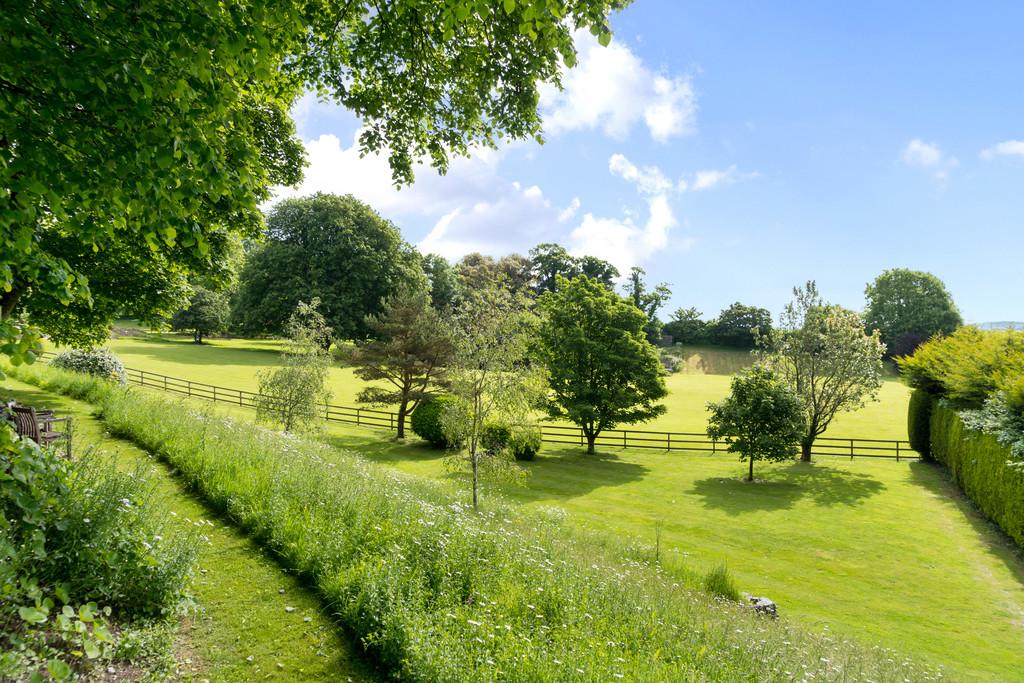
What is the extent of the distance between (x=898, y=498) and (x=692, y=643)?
2087 cm

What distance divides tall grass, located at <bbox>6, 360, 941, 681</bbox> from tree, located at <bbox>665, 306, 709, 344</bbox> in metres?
80.2

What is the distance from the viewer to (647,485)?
23.9 meters

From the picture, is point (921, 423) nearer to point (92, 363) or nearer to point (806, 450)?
point (806, 450)

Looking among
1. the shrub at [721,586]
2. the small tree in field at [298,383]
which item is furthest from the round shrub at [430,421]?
the shrub at [721,586]

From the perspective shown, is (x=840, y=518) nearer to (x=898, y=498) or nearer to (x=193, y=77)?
(x=898, y=498)

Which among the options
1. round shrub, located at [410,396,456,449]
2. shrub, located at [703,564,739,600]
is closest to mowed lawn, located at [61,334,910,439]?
round shrub, located at [410,396,456,449]

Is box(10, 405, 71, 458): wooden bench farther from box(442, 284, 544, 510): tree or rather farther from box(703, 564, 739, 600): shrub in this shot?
box(703, 564, 739, 600): shrub

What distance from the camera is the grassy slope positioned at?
19.0ft

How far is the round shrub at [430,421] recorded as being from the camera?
89.7ft

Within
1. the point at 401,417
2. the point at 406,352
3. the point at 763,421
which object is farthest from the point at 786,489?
the point at 401,417

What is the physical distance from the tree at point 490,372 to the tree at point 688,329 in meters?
74.9

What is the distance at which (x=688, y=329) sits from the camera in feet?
289

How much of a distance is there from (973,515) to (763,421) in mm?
7555

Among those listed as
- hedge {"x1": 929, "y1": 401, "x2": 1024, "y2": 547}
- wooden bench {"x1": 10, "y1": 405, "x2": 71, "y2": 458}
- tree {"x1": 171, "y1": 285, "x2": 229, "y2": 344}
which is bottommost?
hedge {"x1": 929, "y1": 401, "x2": 1024, "y2": 547}
